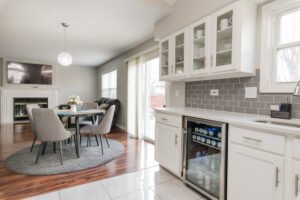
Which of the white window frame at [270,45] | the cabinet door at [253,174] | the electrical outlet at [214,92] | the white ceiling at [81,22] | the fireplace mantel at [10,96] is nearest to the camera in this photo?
the cabinet door at [253,174]

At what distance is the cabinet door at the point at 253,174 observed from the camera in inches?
49.2

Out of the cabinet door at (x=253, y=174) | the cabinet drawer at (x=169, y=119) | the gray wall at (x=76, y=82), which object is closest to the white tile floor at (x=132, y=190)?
the cabinet door at (x=253, y=174)

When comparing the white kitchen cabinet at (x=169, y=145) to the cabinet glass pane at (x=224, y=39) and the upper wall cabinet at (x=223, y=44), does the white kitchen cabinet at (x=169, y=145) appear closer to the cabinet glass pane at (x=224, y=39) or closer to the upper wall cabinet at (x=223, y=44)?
the upper wall cabinet at (x=223, y=44)

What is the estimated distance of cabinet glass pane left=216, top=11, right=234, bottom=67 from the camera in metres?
1.89

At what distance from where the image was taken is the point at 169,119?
2312mm

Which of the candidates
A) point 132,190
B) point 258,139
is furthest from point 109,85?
point 258,139

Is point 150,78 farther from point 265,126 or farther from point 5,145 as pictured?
point 5,145

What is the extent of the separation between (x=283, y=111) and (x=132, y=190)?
177 cm

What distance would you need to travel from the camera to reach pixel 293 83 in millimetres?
1608

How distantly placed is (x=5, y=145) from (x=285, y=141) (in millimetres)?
4718

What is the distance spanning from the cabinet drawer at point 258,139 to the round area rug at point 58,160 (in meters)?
2.08

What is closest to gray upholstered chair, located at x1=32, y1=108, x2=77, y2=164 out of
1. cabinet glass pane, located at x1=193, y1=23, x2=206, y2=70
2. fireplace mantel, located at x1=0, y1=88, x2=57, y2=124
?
cabinet glass pane, located at x1=193, y1=23, x2=206, y2=70

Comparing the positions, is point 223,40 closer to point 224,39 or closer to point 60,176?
point 224,39

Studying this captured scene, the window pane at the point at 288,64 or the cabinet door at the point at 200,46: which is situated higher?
the cabinet door at the point at 200,46
